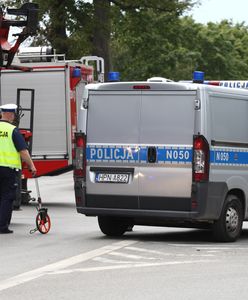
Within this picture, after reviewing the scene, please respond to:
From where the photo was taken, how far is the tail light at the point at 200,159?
41.3 ft

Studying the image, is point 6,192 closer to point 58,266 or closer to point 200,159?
point 200,159

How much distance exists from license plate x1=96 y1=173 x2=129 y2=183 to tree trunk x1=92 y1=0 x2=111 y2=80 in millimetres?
26297

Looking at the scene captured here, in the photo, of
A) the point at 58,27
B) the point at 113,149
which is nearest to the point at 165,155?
the point at 113,149

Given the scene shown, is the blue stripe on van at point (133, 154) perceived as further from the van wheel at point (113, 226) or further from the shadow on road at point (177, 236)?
the shadow on road at point (177, 236)

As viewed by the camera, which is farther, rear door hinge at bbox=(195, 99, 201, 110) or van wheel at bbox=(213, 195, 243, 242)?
van wheel at bbox=(213, 195, 243, 242)

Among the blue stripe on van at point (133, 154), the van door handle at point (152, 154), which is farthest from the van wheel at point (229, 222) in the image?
the van door handle at point (152, 154)

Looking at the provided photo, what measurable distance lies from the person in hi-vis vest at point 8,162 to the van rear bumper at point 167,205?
44.8 inches

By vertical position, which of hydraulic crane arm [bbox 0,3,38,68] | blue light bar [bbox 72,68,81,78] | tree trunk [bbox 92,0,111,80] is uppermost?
→ tree trunk [bbox 92,0,111,80]

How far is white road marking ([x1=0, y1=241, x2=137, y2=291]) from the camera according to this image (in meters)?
9.40

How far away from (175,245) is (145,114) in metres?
1.71

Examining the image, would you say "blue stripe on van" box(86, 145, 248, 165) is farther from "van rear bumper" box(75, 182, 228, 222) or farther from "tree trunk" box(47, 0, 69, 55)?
"tree trunk" box(47, 0, 69, 55)

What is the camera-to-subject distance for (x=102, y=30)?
3950 centimetres

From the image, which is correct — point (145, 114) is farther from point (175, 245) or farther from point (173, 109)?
point (175, 245)

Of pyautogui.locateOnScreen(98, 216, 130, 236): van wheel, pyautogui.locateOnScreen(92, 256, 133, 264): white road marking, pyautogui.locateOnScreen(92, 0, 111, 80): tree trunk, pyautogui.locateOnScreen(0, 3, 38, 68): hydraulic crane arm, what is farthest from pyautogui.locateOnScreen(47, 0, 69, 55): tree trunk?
pyautogui.locateOnScreen(92, 256, 133, 264): white road marking
